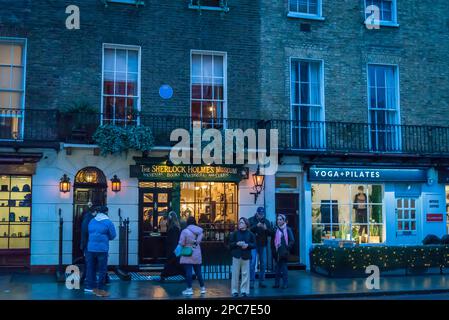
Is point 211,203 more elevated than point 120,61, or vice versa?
point 120,61

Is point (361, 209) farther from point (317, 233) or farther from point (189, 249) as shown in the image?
point (189, 249)

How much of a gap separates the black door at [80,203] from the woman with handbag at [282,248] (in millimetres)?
5532

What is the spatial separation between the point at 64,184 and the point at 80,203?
80cm

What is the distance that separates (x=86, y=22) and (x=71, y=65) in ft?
4.61

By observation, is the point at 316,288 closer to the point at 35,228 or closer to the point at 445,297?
the point at 445,297

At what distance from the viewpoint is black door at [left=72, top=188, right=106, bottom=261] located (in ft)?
A: 54.9

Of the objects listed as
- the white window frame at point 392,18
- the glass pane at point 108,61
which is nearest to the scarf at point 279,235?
the glass pane at point 108,61

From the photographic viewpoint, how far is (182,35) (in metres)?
18.3

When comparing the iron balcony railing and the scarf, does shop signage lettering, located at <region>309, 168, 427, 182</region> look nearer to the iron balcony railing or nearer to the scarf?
the iron balcony railing

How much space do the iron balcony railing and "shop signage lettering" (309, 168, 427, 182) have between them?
0.69 meters

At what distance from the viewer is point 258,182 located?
1798 centimetres

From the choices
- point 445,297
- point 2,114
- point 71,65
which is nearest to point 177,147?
point 71,65

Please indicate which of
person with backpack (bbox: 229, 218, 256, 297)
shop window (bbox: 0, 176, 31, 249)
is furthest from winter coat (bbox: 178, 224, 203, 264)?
shop window (bbox: 0, 176, 31, 249)

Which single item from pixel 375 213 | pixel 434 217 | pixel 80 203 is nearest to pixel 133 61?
pixel 80 203
